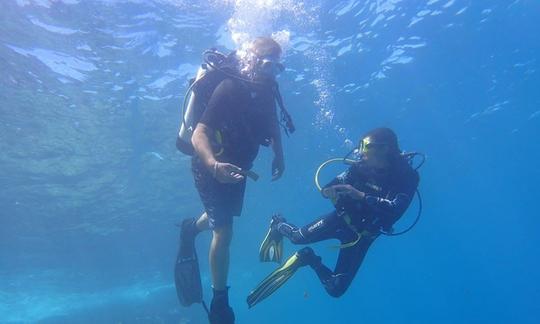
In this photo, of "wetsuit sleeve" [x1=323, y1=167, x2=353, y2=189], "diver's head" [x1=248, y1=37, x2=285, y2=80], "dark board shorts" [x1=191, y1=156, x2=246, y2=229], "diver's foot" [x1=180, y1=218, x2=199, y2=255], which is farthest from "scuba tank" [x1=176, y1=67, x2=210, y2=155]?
"wetsuit sleeve" [x1=323, y1=167, x2=353, y2=189]

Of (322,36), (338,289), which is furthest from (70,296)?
(338,289)

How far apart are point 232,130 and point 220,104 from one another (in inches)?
16.3

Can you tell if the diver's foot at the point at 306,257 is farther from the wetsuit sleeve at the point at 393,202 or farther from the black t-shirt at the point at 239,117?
the black t-shirt at the point at 239,117

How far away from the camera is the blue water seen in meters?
13.4

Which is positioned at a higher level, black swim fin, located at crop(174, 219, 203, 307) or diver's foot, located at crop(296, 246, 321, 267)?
black swim fin, located at crop(174, 219, 203, 307)

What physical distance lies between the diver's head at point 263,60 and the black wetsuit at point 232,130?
0.21m

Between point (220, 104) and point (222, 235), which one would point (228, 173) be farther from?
point (222, 235)

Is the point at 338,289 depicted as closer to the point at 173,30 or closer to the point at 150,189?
the point at 173,30

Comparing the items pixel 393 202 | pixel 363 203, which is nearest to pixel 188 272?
pixel 363 203

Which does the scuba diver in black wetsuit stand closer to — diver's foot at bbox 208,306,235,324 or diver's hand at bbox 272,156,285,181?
diver's hand at bbox 272,156,285,181

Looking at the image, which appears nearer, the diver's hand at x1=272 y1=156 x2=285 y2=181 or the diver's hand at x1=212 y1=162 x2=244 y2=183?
the diver's hand at x1=212 y1=162 x2=244 y2=183

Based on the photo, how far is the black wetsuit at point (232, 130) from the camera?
566cm

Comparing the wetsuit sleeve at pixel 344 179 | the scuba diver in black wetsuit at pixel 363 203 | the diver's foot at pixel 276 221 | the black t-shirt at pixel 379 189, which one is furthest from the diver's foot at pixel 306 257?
the wetsuit sleeve at pixel 344 179

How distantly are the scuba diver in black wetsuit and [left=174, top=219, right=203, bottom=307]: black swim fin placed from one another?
1.07 m
